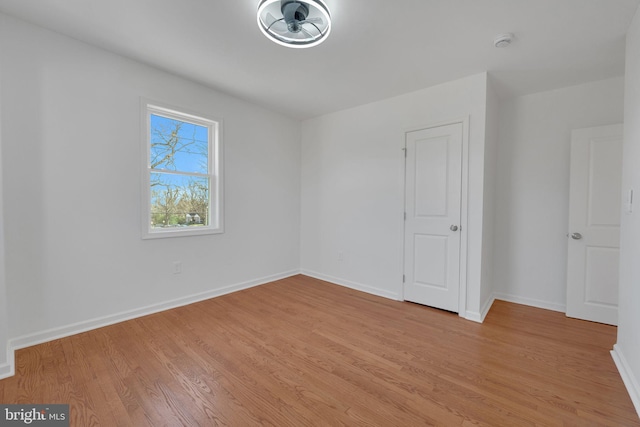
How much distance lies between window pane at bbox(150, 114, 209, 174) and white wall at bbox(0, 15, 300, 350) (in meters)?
0.24

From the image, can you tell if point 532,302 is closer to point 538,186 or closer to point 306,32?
point 538,186

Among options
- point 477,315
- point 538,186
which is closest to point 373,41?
point 538,186

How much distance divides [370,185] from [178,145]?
2433 millimetres

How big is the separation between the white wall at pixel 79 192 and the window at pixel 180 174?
0.11 meters

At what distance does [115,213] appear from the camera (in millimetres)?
2596

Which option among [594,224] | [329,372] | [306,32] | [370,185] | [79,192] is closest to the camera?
[329,372]

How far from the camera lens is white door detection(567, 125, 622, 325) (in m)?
2.67

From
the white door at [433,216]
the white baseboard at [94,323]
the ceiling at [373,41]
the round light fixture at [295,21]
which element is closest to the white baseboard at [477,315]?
the white door at [433,216]

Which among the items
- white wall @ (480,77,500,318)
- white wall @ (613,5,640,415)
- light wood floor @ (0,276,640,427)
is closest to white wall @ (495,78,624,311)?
white wall @ (480,77,500,318)

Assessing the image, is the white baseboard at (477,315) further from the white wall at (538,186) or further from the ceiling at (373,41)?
the ceiling at (373,41)

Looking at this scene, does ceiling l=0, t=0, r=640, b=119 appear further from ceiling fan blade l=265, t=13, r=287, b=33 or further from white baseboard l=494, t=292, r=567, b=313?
white baseboard l=494, t=292, r=567, b=313

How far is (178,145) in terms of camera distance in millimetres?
3156

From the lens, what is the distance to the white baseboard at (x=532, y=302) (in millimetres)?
3066

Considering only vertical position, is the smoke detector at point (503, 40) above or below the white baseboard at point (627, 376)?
above
